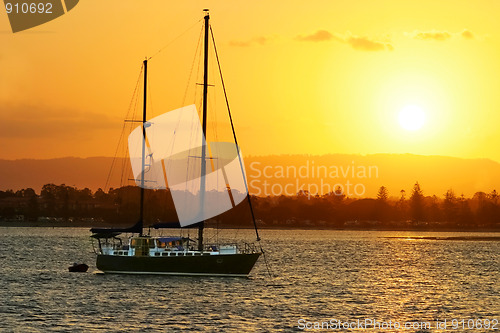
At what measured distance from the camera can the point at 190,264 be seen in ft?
251

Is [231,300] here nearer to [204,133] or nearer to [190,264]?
→ [190,264]

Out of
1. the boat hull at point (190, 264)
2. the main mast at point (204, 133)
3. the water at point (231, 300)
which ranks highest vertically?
the main mast at point (204, 133)

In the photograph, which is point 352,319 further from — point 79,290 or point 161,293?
point 79,290

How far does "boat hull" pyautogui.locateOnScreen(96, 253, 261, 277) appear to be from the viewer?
7631 centimetres

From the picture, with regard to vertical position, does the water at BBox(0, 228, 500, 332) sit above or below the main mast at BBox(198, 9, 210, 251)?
below

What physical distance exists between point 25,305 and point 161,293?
12863 millimetres

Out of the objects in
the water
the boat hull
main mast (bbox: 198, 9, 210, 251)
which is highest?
main mast (bbox: 198, 9, 210, 251)

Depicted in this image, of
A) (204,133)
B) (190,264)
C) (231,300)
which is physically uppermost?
(204,133)

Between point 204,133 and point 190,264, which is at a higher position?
point 204,133

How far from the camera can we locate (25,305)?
213ft

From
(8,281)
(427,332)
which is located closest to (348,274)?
(8,281)

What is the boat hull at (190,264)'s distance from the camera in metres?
76.3

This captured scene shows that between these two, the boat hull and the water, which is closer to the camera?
the water

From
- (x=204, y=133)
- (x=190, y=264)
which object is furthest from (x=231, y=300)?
(x=204, y=133)
